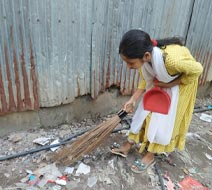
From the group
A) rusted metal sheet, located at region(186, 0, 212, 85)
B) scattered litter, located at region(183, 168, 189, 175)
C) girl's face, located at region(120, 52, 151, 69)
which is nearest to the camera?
girl's face, located at region(120, 52, 151, 69)

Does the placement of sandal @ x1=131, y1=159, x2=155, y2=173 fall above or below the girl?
below

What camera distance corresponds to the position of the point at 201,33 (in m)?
3.40

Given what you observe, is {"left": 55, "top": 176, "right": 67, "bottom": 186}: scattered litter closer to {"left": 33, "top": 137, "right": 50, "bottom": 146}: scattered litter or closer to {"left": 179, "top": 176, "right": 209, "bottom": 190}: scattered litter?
{"left": 33, "top": 137, "right": 50, "bottom": 146}: scattered litter

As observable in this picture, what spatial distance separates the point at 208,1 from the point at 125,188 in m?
2.65

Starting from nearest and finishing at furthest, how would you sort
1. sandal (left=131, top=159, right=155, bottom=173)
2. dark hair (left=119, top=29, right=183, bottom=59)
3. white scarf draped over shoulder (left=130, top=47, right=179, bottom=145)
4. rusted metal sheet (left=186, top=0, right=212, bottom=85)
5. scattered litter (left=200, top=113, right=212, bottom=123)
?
1. dark hair (left=119, top=29, right=183, bottom=59)
2. white scarf draped over shoulder (left=130, top=47, right=179, bottom=145)
3. sandal (left=131, top=159, right=155, bottom=173)
4. rusted metal sheet (left=186, top=0, right=212, bottom=85)
5. scattered litter (left=200, top=113, right=212, bottom=123)

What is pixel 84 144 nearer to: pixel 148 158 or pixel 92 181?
pixel 92 181

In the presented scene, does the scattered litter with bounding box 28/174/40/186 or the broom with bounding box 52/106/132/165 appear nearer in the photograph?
the scattered litter with bounding box 28/174/40/186

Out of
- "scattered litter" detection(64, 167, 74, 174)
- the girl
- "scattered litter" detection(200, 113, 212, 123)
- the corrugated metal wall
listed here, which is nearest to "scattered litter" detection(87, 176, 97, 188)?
"scattered litter" detection(64, 167, 74, 174)

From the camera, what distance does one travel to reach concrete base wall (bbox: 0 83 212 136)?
260 centimetres

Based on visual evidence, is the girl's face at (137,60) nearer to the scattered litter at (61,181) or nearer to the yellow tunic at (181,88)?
the yellow tunic at (181,88)

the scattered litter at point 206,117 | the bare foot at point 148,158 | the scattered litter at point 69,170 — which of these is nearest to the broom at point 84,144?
the scattered litter at point 69,170

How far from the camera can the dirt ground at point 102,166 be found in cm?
217

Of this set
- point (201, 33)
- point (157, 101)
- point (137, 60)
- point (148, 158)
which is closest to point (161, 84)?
point (157, 101)

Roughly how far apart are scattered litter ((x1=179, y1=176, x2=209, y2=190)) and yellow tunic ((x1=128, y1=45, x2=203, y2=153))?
1.19ft
